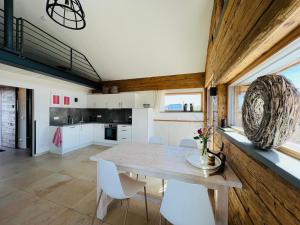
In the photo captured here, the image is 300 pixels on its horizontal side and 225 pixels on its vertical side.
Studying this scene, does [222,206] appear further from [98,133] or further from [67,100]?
[67,100]

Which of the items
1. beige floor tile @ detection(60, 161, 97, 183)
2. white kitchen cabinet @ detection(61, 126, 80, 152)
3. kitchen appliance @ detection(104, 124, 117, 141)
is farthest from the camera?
kitchen appliance @ detection(104, 124, 117, 141)

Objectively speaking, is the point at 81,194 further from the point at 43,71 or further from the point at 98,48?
the point at 98,48

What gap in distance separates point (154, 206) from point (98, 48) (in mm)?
4045

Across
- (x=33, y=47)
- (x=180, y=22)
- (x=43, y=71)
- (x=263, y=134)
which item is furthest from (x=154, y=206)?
(x=33, y=47)

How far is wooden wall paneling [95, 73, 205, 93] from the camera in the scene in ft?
15.4

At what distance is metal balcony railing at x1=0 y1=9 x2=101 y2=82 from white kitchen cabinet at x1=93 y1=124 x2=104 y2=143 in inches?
77.5

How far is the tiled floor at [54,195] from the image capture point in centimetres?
183

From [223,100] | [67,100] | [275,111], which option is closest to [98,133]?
[67,100]

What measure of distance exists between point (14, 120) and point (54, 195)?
4.04 m

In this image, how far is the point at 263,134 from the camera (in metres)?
0.89

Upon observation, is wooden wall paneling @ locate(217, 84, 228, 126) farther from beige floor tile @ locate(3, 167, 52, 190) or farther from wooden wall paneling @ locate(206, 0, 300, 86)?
beige floor tile @ locate(3, 167, 52, 190)

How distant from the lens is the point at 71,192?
2.38m

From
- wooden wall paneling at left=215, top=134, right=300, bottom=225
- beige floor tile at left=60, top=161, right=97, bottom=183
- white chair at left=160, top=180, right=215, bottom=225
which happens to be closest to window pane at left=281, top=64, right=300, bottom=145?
wooden wall paneling at left=215, top=134, right=300, bottom=225

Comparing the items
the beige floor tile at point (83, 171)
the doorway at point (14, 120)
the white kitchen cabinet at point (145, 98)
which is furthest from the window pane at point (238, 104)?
the doorway at point (14, 120)
